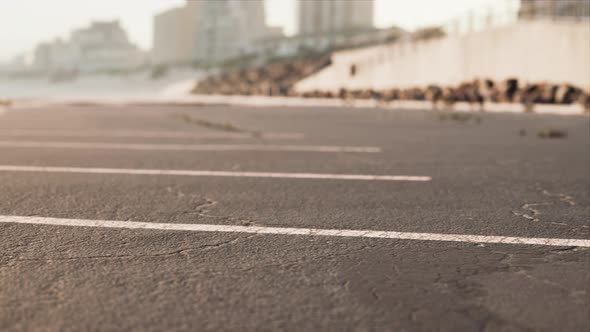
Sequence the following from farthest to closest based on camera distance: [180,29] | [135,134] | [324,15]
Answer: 1. [180,29]
2. [324,15]
3. [135,134]

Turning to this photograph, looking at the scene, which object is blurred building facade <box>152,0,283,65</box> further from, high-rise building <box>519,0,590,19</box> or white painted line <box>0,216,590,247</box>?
white painted line <box>0,216,590,247</box>

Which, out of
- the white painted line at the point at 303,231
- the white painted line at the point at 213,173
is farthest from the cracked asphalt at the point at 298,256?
the white painted line at the point at 213,173

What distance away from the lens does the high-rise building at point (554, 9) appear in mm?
23141

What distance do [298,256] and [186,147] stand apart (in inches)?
248

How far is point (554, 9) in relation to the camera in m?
25.0

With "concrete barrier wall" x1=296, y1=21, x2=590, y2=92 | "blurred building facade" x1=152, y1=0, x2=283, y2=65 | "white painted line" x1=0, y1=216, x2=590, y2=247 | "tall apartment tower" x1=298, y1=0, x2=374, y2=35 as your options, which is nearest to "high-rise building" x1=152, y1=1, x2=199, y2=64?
"blurred building facade" x1=152, y1=0, x2=283, y2=65

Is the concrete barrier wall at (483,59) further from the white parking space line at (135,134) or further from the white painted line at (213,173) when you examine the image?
the white painted line at (213,173)

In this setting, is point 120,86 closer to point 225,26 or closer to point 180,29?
point 225,26

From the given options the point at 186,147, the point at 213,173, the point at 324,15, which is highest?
the point at 324,15

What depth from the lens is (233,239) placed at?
3.86 meters

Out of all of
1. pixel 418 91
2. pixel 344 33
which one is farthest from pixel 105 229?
pixel 344 33

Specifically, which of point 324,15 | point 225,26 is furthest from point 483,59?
point 225,26

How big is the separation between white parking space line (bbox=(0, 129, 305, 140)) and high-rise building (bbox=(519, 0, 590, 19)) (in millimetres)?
16357

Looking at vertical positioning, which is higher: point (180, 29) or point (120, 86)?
point (180, 29)
